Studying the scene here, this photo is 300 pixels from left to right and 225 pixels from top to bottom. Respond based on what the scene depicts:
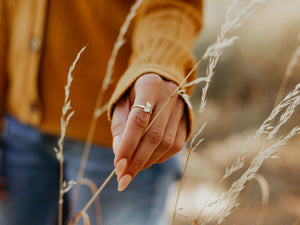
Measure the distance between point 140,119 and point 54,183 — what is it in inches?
38.8

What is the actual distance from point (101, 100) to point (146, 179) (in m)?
0.34

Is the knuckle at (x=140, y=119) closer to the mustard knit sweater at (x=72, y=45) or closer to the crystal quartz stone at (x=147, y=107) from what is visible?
the crystal quartz stone at (x=147, y=107)

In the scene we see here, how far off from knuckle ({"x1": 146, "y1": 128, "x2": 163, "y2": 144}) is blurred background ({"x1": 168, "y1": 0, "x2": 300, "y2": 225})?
158 cm

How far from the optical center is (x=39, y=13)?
2.78ft

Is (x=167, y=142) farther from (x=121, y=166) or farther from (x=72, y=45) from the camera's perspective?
(x=72, y=45)

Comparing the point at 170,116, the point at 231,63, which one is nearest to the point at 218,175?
the point at 231,63

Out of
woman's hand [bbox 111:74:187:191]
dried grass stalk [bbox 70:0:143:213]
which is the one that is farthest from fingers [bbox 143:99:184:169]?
dried grass stalk [bbox 70:0:143:213]

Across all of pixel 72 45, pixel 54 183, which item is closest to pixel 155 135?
pixel 72 45

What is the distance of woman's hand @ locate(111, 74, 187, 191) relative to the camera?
0.36m

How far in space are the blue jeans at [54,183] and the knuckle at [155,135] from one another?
638 mm

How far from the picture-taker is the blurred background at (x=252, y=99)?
2111mm

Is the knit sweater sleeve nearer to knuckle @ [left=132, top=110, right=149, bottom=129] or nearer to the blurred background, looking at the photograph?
knuckle @ [left=132, top=110, right=149, bottom=129]

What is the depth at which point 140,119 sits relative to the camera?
0.37 m

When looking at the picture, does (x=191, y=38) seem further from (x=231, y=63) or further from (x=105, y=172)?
(x=231, y=63)
